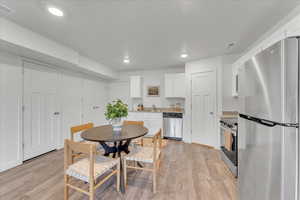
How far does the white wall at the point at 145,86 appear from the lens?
471 cm

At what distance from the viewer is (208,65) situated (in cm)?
343

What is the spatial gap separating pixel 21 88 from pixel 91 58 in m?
1.67

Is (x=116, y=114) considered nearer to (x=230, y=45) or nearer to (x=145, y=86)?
(x=230, y=45)

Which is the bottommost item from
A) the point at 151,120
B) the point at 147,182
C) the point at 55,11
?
the point at 147,182

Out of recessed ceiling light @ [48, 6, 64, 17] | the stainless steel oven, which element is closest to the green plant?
recessed ceiling light @ [48, 6, 64, 17]

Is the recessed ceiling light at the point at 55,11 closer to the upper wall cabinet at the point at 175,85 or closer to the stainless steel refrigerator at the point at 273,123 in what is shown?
the stainless steel refrigerator at the point at 273,123

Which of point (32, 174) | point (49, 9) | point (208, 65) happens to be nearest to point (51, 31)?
point (49, 9)

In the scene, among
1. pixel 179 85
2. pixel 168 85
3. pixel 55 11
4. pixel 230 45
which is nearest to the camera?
pixel 55 11

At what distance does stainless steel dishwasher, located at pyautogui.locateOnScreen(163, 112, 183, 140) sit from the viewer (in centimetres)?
399

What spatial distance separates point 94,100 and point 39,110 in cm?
184

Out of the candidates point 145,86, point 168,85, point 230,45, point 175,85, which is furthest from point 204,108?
point 145,86

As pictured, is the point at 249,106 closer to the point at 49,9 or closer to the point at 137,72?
the point at 49,9

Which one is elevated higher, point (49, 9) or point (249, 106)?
point (49, 9)

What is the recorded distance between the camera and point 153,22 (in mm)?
1884
